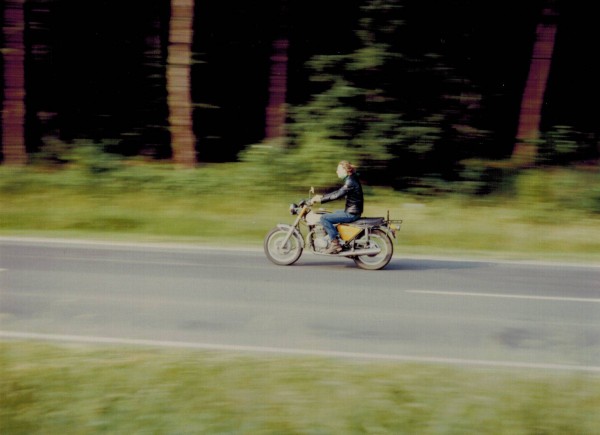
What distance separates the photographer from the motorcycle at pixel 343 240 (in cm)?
1141

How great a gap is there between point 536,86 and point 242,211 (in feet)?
30.1

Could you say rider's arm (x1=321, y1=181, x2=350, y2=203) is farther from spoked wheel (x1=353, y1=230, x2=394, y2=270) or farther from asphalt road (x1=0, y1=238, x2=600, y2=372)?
asphalt road (x1=0, y1=238, x2=600, y2=372)

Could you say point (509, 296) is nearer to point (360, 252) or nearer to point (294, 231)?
point (360, 252)

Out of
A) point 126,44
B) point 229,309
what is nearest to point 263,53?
point 126,44

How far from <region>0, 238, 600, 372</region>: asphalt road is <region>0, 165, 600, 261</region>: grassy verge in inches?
73.2

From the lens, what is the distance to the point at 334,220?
1136 centimetres

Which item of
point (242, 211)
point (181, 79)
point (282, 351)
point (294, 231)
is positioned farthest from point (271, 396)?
point (181, 79)

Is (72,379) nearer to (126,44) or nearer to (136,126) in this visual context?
(136,126)

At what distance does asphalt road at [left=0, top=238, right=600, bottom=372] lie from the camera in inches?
275

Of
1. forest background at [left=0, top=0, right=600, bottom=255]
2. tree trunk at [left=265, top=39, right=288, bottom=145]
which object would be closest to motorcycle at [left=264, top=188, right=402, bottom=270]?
forest background at [left=0, top=0, right=600, bottom=255]

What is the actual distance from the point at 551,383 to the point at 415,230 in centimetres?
902

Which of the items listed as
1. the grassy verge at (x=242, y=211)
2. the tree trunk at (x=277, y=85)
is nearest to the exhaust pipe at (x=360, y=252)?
the grassy verge at (x=242, y=211)

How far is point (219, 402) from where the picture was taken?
4922 mm

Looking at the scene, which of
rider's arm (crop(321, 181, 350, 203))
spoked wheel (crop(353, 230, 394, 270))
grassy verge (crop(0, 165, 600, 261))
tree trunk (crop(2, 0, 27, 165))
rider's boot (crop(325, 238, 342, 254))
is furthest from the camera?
tree trunk (crop(2, 0, 27, 165))
